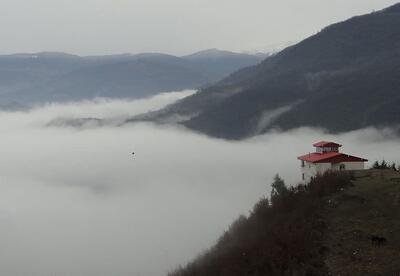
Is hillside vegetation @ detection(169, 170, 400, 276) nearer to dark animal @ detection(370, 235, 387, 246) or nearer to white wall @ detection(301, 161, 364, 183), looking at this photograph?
dark animal @ detection(370, 235, 387, 246)

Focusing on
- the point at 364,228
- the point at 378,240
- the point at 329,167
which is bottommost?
the point at 378,240

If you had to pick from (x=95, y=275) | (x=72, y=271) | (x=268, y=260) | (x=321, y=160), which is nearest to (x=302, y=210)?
(x=268, y=260)

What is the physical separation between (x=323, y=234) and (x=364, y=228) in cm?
267

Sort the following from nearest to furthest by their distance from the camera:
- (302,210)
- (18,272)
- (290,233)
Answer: (290,233)
(302,210)
(18,272)

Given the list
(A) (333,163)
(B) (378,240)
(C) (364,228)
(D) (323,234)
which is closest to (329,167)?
(A) (333,163)

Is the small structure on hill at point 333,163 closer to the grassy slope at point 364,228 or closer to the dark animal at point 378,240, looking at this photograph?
the grassy slope at point 364,228

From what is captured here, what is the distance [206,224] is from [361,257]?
390 ft

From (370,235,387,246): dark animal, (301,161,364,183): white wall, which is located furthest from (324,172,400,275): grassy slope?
(301,161,364,183): white wall

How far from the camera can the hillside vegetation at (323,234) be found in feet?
122

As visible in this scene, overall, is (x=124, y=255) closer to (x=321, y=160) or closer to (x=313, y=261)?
(x=321, y=160)

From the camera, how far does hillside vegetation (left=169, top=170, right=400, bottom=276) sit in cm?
3725

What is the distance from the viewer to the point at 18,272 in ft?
481

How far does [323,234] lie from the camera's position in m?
41.5

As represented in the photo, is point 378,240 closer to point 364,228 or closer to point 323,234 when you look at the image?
point 364,228
